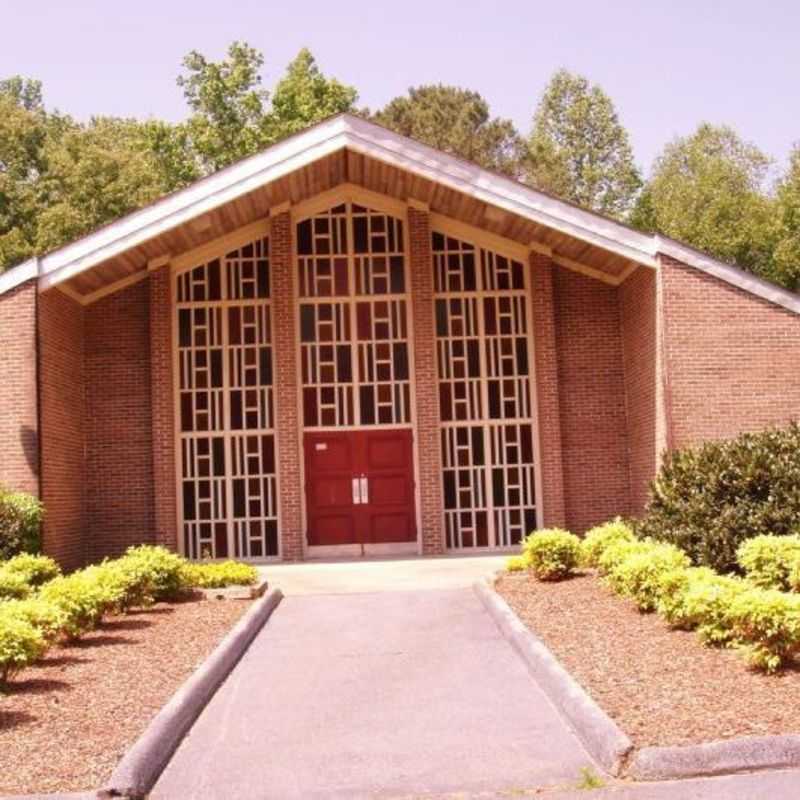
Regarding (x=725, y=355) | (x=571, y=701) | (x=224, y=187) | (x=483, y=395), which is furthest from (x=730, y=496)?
(x=224, y=187)

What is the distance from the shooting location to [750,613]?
26.1 ft

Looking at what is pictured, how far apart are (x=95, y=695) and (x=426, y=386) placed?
39.1 ft

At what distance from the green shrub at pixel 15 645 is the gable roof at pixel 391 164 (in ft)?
33.0

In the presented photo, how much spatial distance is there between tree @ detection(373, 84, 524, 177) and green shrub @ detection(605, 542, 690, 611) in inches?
1568

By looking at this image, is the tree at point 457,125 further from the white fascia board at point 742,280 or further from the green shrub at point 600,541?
the green shrub at point 600,541

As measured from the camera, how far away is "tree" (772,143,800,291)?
3800 centimetres

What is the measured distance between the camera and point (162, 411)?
19500 millimetres

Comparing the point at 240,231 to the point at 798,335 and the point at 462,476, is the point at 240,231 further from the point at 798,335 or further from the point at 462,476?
the point at 798,335

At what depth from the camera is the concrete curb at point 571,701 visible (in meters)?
6.38

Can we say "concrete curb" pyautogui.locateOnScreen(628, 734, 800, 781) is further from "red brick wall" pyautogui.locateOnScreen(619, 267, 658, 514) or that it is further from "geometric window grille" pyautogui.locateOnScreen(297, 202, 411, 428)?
"geometric window grille" pyautogui.locateOnScreen(297, 202, 411, 428)

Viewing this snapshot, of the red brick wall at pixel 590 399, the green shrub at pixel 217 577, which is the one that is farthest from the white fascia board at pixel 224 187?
the green shrub at pixel 217 577

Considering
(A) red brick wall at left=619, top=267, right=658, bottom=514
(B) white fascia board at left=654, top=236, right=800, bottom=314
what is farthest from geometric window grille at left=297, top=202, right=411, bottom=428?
(B) white fascia board at left=654, top=236, right=800, bottom=314

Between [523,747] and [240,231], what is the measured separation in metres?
14.6

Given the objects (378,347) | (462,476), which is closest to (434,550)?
(462,476)
